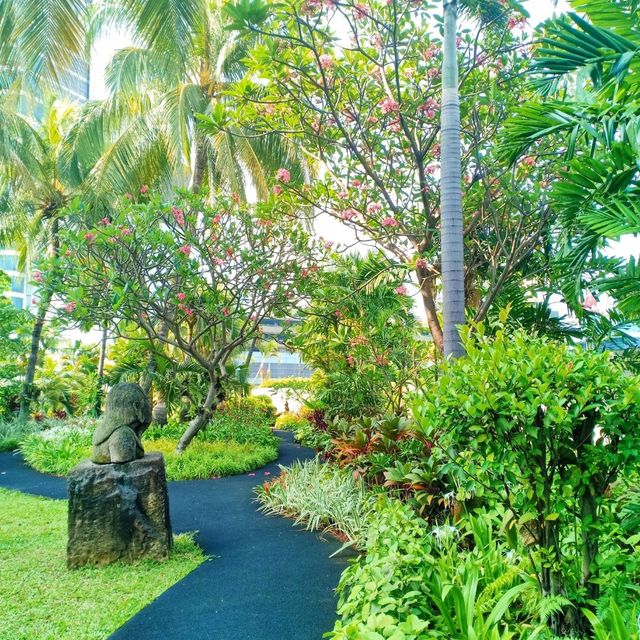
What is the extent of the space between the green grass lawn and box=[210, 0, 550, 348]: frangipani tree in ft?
11.9

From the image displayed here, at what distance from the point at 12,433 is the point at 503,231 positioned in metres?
10.9

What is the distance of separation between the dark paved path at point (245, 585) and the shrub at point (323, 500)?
196 mm

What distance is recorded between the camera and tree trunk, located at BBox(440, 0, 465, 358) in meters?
4.14

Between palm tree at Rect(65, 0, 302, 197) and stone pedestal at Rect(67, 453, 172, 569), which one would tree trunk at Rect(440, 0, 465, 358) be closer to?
stone pedestal at Rect(67, 453, 172, 569)

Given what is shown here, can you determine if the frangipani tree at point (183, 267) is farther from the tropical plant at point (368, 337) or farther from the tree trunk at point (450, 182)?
the tree trunk at point (450, 182)

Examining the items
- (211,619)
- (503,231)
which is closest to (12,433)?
(211,619)

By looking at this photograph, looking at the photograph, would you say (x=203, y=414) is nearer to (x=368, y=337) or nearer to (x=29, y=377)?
(x=368, y=337)

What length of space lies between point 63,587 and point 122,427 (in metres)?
1.28

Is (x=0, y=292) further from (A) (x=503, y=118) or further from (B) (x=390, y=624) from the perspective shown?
(B) (x=390, y=624)

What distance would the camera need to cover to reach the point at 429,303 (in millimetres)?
5945

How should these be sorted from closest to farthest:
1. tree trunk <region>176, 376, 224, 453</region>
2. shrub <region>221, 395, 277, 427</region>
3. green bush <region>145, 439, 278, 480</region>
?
green bush <region>145, 439, 278, 480</region> → tree trunk <region>176, 376, 224, 453</region> → shrub <region>221, 395, 277, 427</region>

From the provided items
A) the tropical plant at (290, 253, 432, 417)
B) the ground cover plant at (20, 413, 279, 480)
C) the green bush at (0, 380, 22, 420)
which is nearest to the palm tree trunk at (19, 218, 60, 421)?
the green bush at (0, 380, 22, 420)

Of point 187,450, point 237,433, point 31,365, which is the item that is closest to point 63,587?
point 187,450

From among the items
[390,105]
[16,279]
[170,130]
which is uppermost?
[170,130]
